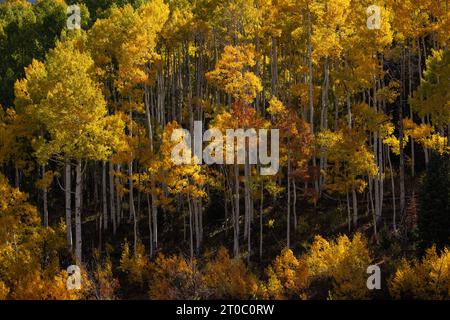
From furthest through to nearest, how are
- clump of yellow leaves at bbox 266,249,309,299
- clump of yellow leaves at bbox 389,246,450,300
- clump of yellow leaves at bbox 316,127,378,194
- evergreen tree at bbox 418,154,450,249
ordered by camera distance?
clump of yellow leaves at bbox 316,127,378,194 → clump of yellow leaves at bbox 266,249,309,299 → evergreen tree at bbox 418,154,450,249 → clump of yellow leaves at bbox 389,246,450,300

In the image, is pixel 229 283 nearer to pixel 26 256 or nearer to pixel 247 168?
pixel 247 168

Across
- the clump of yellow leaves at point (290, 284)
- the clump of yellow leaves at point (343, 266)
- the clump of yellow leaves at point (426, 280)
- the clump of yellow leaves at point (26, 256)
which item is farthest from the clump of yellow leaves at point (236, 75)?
the clump of yellow leaves at point (26, 256)

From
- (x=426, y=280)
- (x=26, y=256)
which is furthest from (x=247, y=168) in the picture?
(x=26, y=256)

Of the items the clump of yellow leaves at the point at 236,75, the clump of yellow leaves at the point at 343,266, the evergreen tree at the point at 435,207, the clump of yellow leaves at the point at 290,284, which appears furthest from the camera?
the clump of yellow leaves at the point at 236,75

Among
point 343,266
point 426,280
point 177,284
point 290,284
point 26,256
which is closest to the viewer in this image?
point 426,280

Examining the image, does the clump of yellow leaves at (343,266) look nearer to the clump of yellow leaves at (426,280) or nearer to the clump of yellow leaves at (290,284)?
the clump of yellow leaves at (290,284)

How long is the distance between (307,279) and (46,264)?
38.2 ft

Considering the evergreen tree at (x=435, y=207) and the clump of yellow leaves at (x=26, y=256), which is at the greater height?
the evergreen tree at (x=435, y=207)

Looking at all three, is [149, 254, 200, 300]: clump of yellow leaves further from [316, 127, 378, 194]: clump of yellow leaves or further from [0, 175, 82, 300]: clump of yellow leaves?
[316, 127, 378, 194]: clump of yellow leaves

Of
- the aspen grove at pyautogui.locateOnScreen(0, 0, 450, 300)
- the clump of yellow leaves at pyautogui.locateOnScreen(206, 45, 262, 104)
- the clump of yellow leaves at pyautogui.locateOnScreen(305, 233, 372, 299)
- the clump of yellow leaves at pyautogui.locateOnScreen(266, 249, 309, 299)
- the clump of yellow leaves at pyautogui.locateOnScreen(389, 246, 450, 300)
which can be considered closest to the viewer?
the clump of yellow leaves at pyautogui.locateOnScreen(389, 246, 450, 300)

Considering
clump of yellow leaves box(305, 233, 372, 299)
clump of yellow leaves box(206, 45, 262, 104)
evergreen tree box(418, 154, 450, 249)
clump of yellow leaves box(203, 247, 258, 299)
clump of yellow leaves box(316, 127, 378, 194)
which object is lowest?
clump of yellow leaves box(203, 247, 258, 299)

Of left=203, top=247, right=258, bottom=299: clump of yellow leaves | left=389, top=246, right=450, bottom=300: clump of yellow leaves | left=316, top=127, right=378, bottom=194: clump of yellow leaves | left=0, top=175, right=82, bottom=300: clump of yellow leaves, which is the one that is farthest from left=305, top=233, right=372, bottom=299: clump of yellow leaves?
left=0, top=175, right=82, bottom=300: clump of yellow leaves

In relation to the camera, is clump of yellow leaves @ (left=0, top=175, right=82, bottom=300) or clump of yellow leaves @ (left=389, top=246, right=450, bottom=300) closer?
clump of yellow leaves @ (left=389, top=246, right=450, bottom=300)

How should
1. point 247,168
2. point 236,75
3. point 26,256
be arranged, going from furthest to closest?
point 247,168
point 236,75
point 26,256
